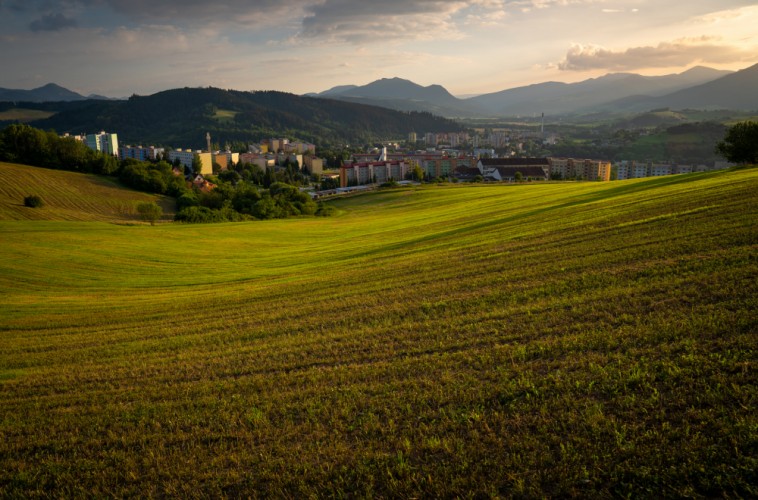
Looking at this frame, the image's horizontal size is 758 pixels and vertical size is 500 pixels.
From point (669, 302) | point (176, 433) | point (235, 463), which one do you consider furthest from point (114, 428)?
point (669, 302)

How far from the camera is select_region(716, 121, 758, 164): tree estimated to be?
4928 cm

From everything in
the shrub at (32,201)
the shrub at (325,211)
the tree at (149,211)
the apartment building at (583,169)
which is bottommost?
the shrub at (325,211)

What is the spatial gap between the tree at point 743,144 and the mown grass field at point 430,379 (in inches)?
1443

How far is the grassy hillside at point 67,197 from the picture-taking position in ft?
206

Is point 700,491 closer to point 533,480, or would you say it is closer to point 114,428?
point 533,480

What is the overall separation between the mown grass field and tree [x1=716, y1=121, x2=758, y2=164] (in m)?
36.7

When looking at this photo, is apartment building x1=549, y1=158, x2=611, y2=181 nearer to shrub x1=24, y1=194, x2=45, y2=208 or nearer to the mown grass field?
shrub x1=24, y1=194, x2=45, y2=208

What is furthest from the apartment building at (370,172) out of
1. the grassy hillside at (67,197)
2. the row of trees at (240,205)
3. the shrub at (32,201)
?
the shrub at (32,201)

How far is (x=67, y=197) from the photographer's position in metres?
73.5

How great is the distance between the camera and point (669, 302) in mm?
11211

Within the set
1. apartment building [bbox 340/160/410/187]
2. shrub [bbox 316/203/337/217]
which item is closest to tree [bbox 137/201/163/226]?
shrub [bbox 316/203/337/217]

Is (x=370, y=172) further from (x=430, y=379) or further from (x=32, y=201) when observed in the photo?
(x=430, y=379)

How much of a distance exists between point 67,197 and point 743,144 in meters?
95.7

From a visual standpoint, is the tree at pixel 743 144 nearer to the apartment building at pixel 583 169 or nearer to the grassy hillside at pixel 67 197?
the grassy hillside at pixel 67 197
